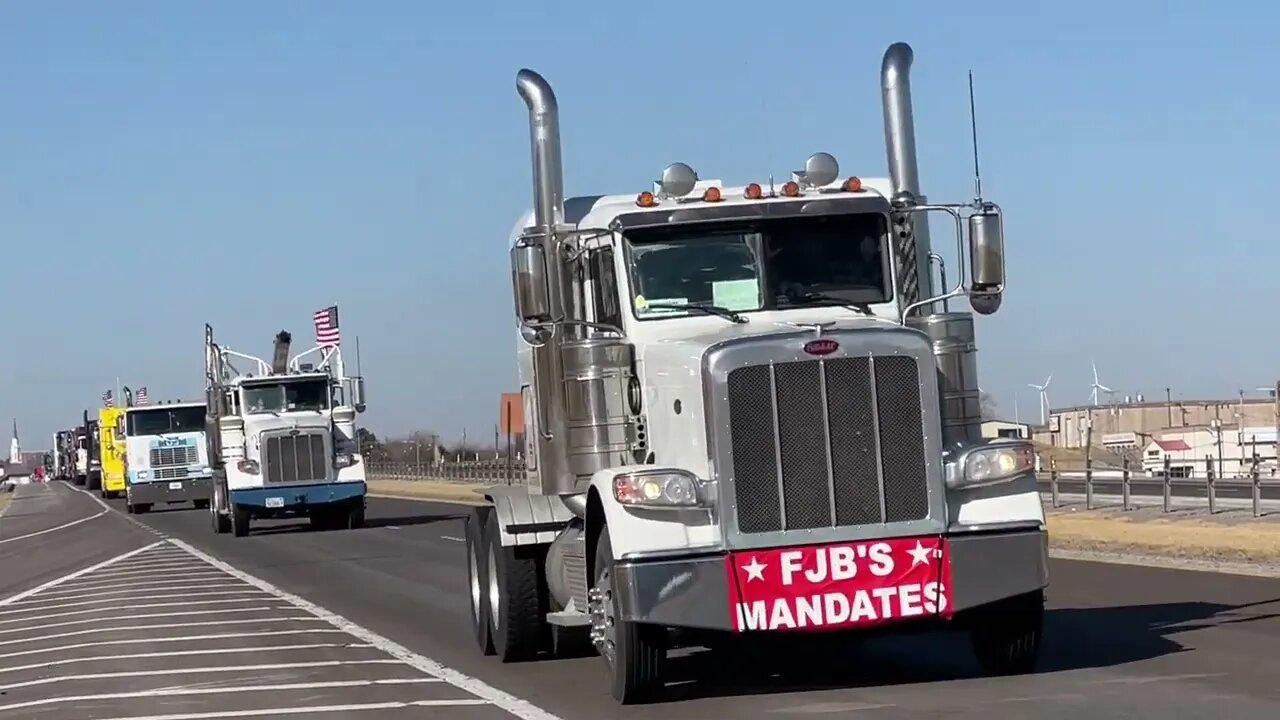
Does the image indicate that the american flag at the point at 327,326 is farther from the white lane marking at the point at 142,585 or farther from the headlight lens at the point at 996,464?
the headlight lens at the point at 996,464

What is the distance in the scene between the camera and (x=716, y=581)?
10953 mm

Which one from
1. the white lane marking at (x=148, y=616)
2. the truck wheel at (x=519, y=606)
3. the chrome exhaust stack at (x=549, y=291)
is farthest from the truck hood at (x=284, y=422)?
the chrome exhaust stack at (x=549, y=291)

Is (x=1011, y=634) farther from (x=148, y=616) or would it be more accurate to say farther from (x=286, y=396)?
(x=286, y=396)

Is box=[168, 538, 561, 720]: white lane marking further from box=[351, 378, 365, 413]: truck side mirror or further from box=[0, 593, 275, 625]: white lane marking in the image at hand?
box=[351, 378, 365, 413]: truck side mirror

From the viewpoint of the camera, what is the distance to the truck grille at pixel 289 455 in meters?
40.1

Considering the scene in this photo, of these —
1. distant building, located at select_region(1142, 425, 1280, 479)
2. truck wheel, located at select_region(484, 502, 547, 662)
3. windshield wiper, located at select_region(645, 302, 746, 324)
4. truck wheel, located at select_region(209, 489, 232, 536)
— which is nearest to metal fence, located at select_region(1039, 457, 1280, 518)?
distant building, located at select_region(1142, 425, 1280, 479)

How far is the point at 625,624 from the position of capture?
11.1 metres

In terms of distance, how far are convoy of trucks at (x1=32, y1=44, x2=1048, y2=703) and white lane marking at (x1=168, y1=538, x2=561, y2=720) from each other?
536mm

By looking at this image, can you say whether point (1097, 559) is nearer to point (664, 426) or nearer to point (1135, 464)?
point (664, 426)

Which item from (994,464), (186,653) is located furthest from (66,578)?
(994,464)

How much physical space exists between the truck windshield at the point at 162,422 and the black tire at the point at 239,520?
18666mm

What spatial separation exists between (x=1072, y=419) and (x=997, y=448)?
106652 millimetres

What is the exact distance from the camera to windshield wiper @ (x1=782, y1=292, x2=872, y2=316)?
12461 millimetres

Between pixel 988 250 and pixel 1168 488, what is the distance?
21.1 m
